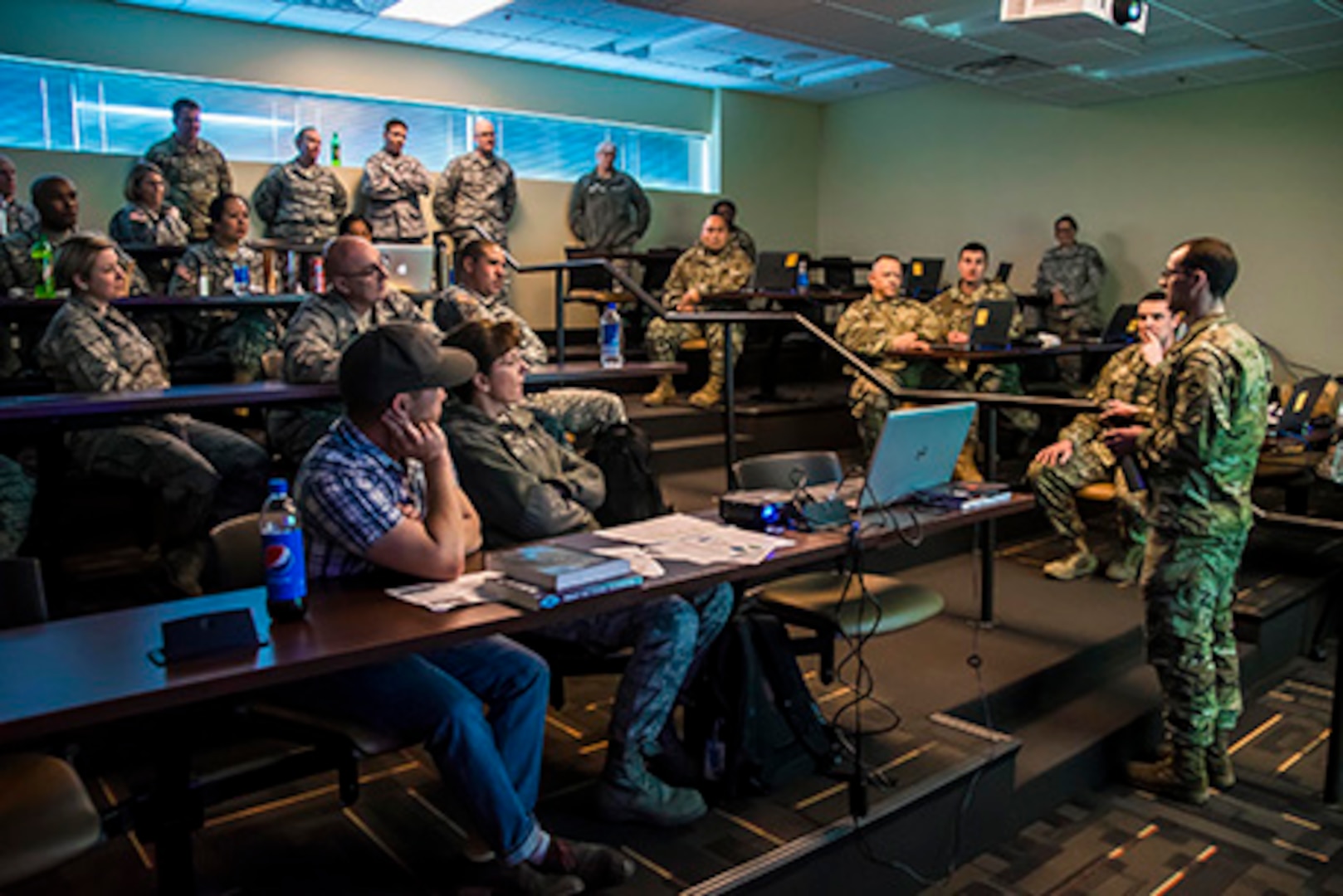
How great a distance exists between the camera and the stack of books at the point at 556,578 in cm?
183

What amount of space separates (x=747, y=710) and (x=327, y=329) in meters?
2.18

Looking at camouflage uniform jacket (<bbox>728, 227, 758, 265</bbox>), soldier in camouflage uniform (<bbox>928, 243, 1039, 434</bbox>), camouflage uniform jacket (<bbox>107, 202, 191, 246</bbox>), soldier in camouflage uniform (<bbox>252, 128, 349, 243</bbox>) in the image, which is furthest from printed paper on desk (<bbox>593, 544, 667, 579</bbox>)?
soldier in camouflage uniform (<bbox>252, 128, 349, 243</bbox>)

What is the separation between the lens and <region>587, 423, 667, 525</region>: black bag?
3.45 metres

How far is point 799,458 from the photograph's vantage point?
3.09 m

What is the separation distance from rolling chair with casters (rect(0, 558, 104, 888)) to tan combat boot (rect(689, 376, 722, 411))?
16.2 feet

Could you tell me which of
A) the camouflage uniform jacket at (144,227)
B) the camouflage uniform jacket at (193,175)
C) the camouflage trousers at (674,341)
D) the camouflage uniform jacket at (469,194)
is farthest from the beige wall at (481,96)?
the camouflage trousers at (674,341)

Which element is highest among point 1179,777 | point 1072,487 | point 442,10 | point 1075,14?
point 442,10

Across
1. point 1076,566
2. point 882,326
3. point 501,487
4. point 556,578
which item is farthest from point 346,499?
point 882,326

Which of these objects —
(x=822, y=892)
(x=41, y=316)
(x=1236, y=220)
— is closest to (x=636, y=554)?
(x=822, y=892)

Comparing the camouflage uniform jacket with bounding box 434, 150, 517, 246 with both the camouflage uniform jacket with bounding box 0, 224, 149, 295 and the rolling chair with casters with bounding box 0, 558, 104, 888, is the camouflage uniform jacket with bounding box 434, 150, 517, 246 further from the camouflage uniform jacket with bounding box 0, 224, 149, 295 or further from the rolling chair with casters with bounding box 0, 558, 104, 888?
the rolling chair with casters with bounding box 0, 558, 104, 888

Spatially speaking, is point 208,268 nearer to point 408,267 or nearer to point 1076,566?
point 408,267

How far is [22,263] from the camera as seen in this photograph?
206 inches

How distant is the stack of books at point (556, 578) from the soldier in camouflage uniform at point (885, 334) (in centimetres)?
412

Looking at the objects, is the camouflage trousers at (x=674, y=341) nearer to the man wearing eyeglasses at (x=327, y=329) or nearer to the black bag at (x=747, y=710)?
the man wearing eyeglasses at (x=327, y=329)
